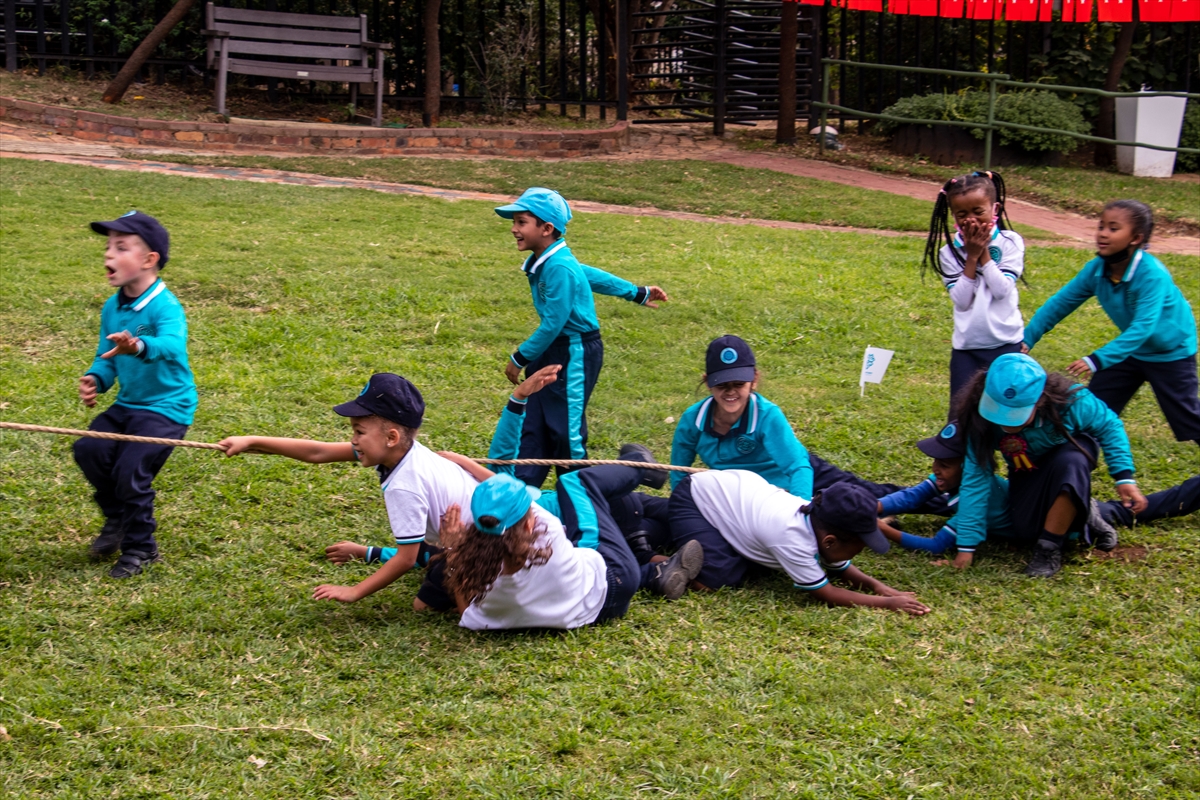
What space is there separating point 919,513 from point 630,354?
8.52 feet

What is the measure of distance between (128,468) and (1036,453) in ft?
11.7

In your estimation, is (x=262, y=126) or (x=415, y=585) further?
(x=262, y=126)

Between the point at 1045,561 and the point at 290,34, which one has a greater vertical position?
the point at 290,34

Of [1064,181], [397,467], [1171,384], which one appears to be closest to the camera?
[397,467]

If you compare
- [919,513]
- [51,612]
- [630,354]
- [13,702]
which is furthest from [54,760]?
[630,354]

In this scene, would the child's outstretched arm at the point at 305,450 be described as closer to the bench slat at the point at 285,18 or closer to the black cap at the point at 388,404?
the black cap at the point at 388,404

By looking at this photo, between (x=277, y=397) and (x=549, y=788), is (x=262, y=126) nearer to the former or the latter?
(x=277, y=397)

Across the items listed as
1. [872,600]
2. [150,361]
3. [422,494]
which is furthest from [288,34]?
[872,600]

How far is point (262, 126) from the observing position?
42.4 ft

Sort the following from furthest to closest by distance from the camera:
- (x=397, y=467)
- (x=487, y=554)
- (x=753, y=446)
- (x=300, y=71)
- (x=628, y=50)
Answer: (x=628, y=50), (x=300, y=71), (x=753, y=446), (x=397, y=467), (x=487, y=554)

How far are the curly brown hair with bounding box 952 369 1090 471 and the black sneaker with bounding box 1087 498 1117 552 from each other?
35cm

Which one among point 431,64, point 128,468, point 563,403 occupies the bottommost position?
point 128,468

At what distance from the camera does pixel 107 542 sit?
446 centimetres

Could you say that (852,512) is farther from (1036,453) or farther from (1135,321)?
(1135,321)
